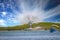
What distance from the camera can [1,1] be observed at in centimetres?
275

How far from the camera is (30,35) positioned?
270 centimetres

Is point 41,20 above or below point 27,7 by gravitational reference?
below

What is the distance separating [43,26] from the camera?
2760 mm

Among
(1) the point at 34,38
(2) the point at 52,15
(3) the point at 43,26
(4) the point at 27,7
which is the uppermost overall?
(4) the point at 27,7

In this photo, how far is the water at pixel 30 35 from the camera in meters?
2.68

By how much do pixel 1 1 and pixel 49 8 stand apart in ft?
3.03

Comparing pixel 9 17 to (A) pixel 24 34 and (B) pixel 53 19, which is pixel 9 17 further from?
(B) pixel 53 19

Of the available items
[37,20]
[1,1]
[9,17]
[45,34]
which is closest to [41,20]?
[37,20]

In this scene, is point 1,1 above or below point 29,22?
Result: above

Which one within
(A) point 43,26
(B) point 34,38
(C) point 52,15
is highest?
(C) point 52,15

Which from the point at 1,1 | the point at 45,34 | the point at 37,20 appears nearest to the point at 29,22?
the point at 37,20

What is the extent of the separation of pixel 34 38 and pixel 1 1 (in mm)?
938

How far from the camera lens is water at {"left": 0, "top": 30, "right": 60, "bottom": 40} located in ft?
8.79

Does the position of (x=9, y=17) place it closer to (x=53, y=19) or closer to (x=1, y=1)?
(x=1, y=1)
